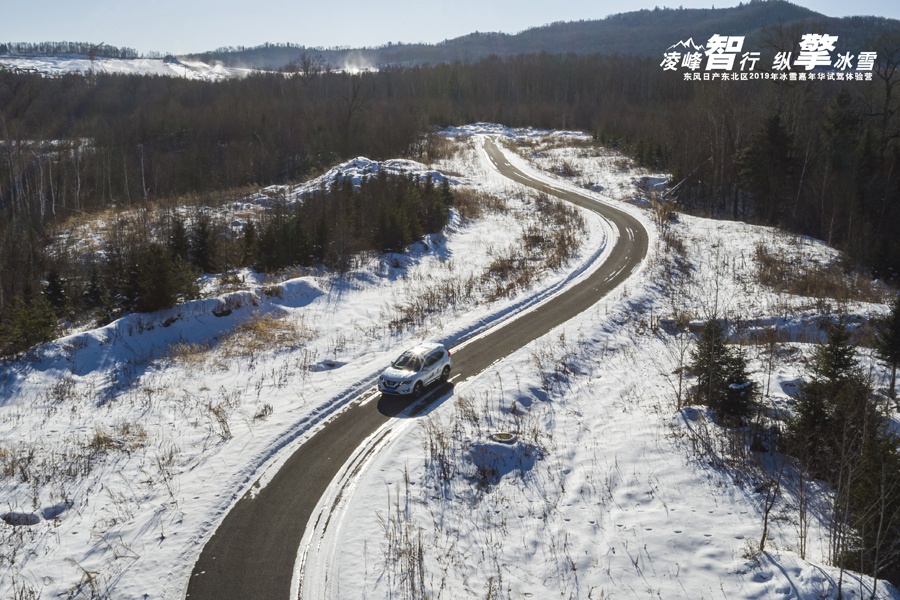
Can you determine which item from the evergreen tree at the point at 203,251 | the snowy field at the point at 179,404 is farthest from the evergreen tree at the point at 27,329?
the evergreen tree at the point at 203,251

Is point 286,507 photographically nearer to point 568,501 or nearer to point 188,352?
point 568,501

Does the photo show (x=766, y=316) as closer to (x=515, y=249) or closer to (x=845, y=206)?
(x=515, y=249)

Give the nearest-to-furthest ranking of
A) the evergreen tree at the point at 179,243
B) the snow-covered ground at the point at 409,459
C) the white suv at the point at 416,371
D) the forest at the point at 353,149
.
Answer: the snow-covered ground at the point at 409,459
the white suv at the point at 416,371
the evergreen tree at the point at 179,243
the forest at the point at 353,149

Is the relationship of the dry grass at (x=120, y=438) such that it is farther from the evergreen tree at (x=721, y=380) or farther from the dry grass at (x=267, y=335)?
the evergreen tree at (x=721, y=380)

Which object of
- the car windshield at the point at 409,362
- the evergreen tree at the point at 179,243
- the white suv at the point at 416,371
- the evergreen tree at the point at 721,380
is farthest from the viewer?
the evergreen tree at the point at 179,243

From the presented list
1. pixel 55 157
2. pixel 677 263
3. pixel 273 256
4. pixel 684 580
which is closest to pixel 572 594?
pixel 684 580

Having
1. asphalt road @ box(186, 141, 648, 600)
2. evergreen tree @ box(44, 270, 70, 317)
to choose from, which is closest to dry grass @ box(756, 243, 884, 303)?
asphalt road @ box(186, 141, 648, 600)

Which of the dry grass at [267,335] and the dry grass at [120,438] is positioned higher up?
the dry grass at [267,335]
